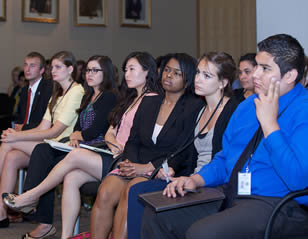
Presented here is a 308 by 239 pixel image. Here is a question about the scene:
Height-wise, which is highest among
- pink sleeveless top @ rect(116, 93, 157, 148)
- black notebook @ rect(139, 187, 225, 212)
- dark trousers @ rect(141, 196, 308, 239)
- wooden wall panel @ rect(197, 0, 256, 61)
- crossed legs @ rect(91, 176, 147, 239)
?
wooden wall panel @ rect(197, 0, 256, 61)

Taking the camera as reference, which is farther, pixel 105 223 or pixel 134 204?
pixel 105 223

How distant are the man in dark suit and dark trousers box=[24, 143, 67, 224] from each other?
0.94 metres

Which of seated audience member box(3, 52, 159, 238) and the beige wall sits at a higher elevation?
the beige wall

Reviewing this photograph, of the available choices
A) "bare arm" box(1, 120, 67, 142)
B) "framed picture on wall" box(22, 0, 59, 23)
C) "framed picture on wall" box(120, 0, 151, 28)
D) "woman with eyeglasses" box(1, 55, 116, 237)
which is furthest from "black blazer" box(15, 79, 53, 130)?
"framed picture on wall" box(120, 0, 151, 28)

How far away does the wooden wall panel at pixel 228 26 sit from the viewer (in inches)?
173

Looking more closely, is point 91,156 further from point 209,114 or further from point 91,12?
point 91,12

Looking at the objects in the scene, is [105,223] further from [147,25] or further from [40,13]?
[147,25]

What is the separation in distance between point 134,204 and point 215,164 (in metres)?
0.54

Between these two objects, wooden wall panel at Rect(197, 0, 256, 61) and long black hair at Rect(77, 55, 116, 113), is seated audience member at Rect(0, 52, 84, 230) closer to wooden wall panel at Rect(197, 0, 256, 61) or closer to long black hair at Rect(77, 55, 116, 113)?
long black hair at Rect(77, 55, 116, 113)

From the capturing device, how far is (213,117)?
2811mm

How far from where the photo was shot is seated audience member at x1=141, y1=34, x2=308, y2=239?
190 centimetres

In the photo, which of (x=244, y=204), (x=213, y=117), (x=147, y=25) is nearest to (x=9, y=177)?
(x=213, y=117)

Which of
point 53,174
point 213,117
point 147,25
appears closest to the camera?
point 213,117

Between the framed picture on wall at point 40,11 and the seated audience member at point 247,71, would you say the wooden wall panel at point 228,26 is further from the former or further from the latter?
the framed picture on wall at point 40,11
